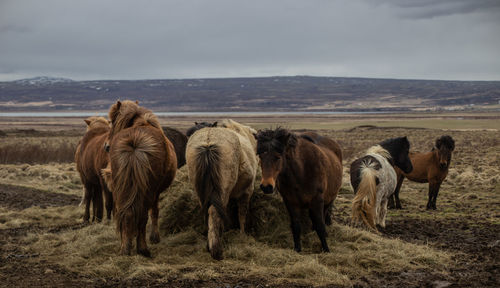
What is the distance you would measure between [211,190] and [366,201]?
3990 mm

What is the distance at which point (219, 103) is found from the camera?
17675 cm

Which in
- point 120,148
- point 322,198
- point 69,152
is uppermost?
point 120,148

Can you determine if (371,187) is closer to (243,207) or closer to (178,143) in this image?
(243,207)

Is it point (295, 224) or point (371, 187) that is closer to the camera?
point (295, 224)

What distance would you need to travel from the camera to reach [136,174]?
614cm

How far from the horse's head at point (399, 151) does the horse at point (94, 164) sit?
21.9 ft

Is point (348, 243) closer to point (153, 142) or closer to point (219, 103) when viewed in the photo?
point (153, 142)

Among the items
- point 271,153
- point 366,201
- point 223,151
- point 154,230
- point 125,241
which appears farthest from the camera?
point 366,201

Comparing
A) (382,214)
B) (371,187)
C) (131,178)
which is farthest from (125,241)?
(382,214)

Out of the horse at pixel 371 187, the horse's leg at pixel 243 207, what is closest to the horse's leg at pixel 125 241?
the horse's leg at pixel 243 207

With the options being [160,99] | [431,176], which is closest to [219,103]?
[160,99]

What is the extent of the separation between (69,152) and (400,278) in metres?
23.7

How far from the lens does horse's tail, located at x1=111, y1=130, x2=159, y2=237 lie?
618 centimetres

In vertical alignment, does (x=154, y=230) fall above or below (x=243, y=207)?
below
